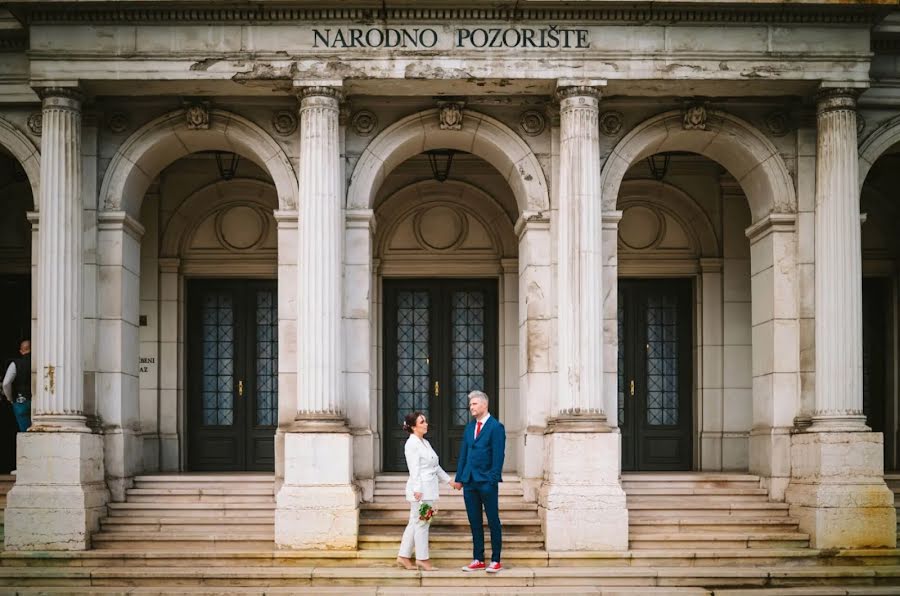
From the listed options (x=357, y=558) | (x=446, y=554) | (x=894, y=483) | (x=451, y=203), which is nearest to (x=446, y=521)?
(x=446, y=554)

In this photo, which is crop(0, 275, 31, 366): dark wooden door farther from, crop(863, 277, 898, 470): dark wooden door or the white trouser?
crop(863, 277, 898, 470): dark wooden door

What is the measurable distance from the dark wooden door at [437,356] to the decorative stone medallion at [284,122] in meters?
4.08

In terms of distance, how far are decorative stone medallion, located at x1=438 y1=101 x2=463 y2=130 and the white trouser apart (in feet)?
18.2

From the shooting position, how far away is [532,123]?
56.7 feet

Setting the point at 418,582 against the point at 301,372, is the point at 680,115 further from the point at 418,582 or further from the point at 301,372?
the point at 418,582

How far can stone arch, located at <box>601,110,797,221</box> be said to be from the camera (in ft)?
56.5

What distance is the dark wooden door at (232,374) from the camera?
20250mm

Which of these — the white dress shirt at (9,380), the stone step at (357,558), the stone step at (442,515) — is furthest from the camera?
the white dress shirt at (9,380)

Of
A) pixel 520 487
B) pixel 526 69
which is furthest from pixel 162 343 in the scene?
pixel 526 69

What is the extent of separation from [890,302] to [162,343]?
12111mm

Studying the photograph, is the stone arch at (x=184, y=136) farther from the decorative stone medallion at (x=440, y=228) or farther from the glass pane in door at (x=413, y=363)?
the glass pane in door at (x=413, y=363)

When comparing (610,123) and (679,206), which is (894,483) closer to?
(679,206)

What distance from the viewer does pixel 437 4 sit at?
52.9 ft

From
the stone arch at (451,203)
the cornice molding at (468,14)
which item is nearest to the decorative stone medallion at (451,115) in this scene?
the cornice molding at (468,14)
